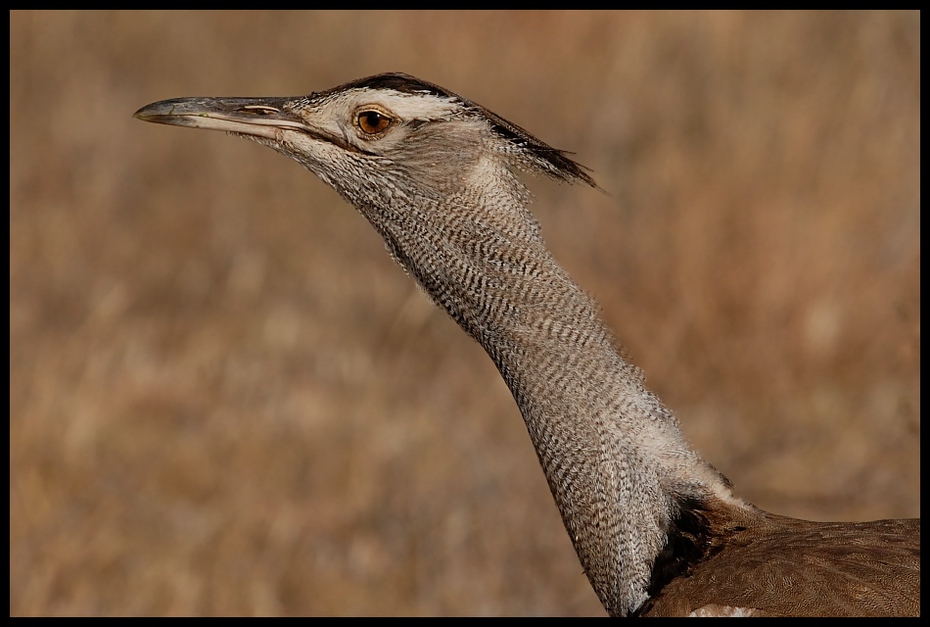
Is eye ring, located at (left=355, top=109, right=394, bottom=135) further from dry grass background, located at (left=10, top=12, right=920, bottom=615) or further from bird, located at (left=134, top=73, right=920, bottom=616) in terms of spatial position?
dry grass background, located at (left=10, top=12, right=920, bottom=615)

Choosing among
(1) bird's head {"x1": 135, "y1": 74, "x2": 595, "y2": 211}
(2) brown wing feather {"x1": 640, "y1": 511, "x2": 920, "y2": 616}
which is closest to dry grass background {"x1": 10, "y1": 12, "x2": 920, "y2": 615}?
(1) bird's head {"x1": 135, "y1": 74, "x2": 595, "y2": 211}

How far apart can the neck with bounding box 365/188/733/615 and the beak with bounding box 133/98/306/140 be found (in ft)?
1.34

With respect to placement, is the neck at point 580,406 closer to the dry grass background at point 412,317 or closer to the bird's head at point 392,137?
the bird's head at point 392,137

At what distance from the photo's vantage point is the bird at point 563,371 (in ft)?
6.70

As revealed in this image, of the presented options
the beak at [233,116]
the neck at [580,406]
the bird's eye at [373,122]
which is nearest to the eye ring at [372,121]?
the bird's eye at [373,122]

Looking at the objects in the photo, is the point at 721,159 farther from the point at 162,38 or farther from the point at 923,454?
the point at 162,38

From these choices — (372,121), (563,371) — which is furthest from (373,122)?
(563,371)

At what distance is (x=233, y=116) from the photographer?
8.11ft

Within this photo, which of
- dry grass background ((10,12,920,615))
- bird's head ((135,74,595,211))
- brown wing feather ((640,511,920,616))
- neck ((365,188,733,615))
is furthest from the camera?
dry grass background ((10,12,920,615))

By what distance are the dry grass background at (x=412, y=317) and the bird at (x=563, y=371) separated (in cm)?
99

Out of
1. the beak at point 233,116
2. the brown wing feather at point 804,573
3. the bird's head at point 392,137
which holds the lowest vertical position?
the brown wing feather at point 804,573

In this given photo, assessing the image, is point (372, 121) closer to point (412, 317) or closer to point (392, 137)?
point (392, 137)

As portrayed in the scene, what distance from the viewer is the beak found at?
246 centimetres

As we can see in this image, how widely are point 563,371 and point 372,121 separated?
620 millimetres
